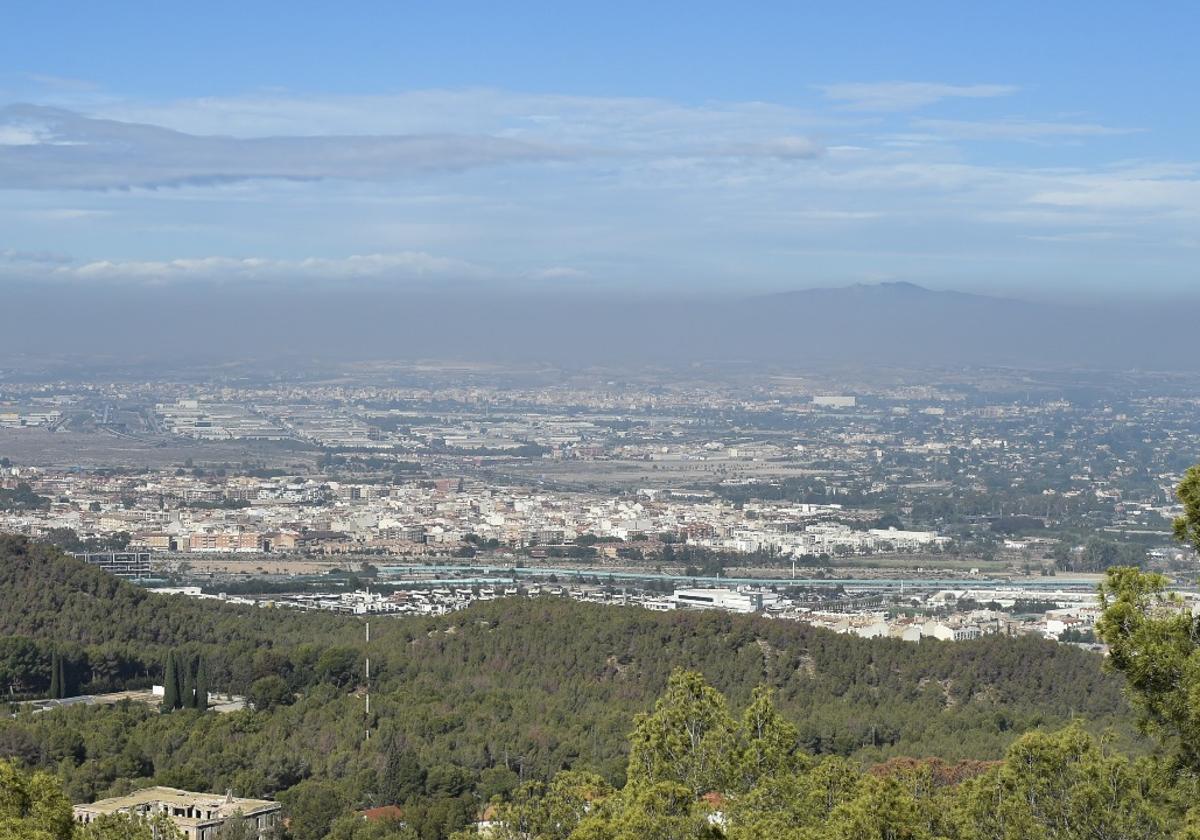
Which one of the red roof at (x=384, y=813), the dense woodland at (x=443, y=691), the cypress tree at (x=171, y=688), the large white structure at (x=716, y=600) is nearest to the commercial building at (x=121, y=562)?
the dense woodland at (x=443, y=691)

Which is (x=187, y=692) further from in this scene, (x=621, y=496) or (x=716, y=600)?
(x=621, y=496)

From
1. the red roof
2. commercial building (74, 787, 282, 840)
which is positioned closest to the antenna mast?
the red roof

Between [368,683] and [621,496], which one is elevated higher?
[368,683]

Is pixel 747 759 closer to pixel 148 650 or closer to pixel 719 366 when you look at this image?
pixel 148 650

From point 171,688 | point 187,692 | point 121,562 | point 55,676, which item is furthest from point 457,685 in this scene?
point 121,562

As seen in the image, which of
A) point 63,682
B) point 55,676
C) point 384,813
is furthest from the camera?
point 63,682

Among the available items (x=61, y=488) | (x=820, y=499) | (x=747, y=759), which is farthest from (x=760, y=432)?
Result: (x=747, y=759)

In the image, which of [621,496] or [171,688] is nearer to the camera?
[171,688]
